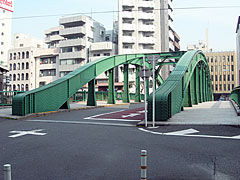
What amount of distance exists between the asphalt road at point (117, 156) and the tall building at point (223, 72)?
97936 millimetres

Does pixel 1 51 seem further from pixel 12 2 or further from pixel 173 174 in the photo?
pixel 173 174

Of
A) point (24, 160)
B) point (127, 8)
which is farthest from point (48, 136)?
point (127, 8)

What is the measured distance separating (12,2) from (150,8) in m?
35.0

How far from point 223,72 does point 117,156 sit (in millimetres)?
104320

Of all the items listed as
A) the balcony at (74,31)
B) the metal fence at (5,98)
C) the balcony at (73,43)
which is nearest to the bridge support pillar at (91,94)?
the metal fence at (5,98)

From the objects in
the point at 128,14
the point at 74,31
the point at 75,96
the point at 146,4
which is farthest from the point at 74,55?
the point at 75,96

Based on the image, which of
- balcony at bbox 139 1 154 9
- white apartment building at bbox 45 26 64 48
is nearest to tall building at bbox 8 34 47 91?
white apartment building at bbox 45 26 64 48

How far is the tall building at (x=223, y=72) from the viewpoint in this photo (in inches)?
3880

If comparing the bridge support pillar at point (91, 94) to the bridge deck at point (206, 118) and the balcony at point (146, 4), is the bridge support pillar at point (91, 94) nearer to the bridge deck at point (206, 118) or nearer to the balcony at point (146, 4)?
the bridge deck at point (206, 118)

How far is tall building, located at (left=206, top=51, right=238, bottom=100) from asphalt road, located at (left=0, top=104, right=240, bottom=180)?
3856 inches

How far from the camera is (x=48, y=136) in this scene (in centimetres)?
836

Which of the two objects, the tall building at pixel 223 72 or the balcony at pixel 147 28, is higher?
the balcony at pixel 147 28

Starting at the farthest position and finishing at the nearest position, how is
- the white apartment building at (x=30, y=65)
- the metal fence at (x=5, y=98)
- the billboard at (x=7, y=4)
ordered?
1. the white apartment building at (x=30, y=65)
2. the billboard at (x=7, y=4)
3. the metal fence at (x=5, y=98)

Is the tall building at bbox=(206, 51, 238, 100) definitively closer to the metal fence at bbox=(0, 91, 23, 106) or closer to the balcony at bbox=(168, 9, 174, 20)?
the balcony at bbox=(168, 9, 174, 20)
